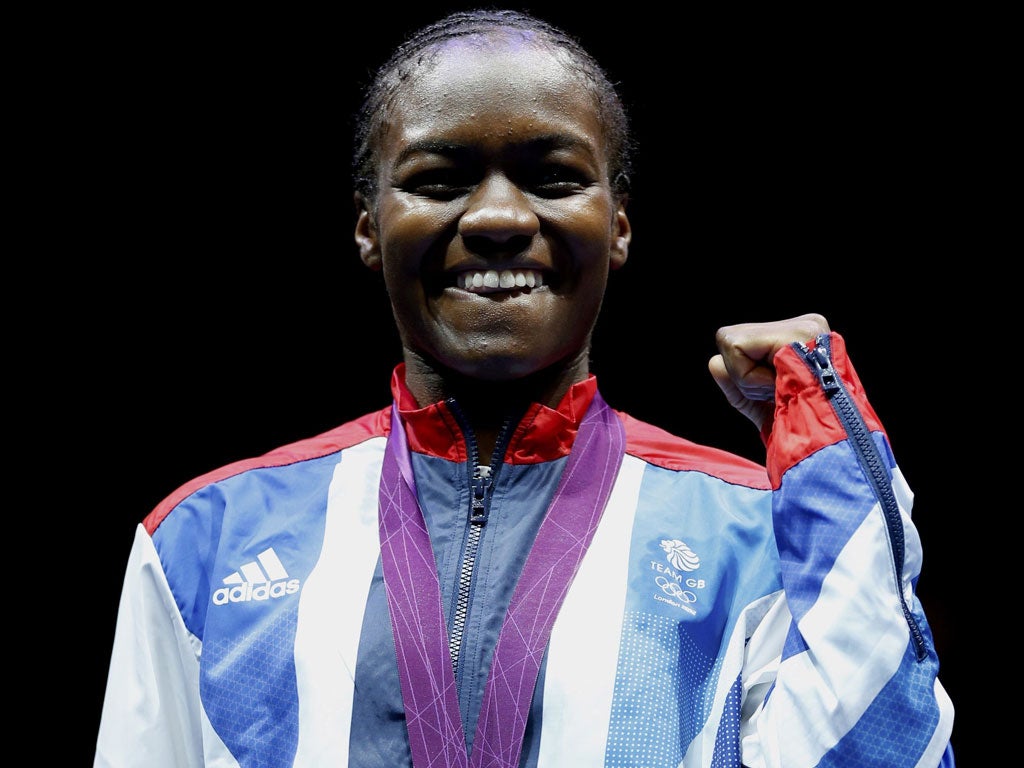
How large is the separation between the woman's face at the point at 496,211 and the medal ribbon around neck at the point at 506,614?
17 cm

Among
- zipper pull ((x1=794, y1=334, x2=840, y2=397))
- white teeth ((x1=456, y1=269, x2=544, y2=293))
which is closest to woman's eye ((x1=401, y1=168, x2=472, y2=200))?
white teeth ((x1=456, y1=269, x2=544, y2=293))

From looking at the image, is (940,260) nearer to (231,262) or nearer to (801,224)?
(801,224)

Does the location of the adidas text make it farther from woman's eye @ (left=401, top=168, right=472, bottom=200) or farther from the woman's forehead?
the woman's forehead

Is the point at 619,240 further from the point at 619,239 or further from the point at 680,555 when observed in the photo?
the point at 680,555

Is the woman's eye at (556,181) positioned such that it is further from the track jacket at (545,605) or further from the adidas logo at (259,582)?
the adidas logo at (259,582)

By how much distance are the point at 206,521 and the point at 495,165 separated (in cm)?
64

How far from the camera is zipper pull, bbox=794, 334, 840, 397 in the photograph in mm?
1490

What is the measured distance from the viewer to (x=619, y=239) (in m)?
1.94

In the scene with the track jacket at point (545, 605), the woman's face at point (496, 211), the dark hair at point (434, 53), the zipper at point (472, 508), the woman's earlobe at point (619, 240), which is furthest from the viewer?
the woman's earlobe at point (619, 240)

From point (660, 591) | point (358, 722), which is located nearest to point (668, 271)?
point (660, 591)

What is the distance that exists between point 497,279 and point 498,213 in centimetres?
9

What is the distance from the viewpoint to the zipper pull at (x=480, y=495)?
1.66 m

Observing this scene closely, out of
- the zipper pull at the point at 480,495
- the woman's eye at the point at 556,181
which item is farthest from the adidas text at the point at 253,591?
the woman's eye at the point at 556,181

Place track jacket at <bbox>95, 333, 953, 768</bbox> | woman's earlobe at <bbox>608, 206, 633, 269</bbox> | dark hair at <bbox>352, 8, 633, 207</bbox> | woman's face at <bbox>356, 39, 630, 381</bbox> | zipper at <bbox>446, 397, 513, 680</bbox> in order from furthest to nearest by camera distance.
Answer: woman's earlobe at <bbox>608, 206, 633, 269</bbox>
dark hair at <bbox>352, 8, 633, 207</bbox>
woman's face at <bbox>356, 39, 630, 381</bbox>
zipper at <bbox>446, 397, 513, 680</bbox>
track jacket at <bbox>95, 333, 953, 768</bbox>
